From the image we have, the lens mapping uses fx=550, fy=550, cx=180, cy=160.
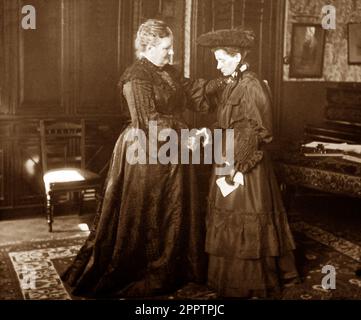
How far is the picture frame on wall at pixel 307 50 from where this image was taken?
7.10 m

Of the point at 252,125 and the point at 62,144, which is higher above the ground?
the point at 252,125

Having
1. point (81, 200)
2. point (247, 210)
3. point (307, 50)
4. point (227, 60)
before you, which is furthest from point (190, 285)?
point (307, 50)

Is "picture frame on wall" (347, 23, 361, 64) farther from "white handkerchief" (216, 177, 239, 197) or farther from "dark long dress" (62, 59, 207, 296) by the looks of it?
"white handkerchief" (216, 177, 239, 197)

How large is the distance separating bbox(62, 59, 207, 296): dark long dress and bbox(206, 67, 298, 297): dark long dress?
0.23m

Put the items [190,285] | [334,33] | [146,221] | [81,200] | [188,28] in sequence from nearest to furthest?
[146,221] < [190,285] < [81,200] < [188,28] < [334,33]

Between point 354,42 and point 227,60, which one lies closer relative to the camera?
point 227,60

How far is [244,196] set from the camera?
3.56 m

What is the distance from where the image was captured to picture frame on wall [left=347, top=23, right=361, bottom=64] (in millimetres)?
7070

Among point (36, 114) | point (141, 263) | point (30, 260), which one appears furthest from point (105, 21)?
point (141, 263)

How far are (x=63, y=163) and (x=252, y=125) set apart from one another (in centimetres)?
323

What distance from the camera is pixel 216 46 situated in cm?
349

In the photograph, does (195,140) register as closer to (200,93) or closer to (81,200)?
(200,93)
